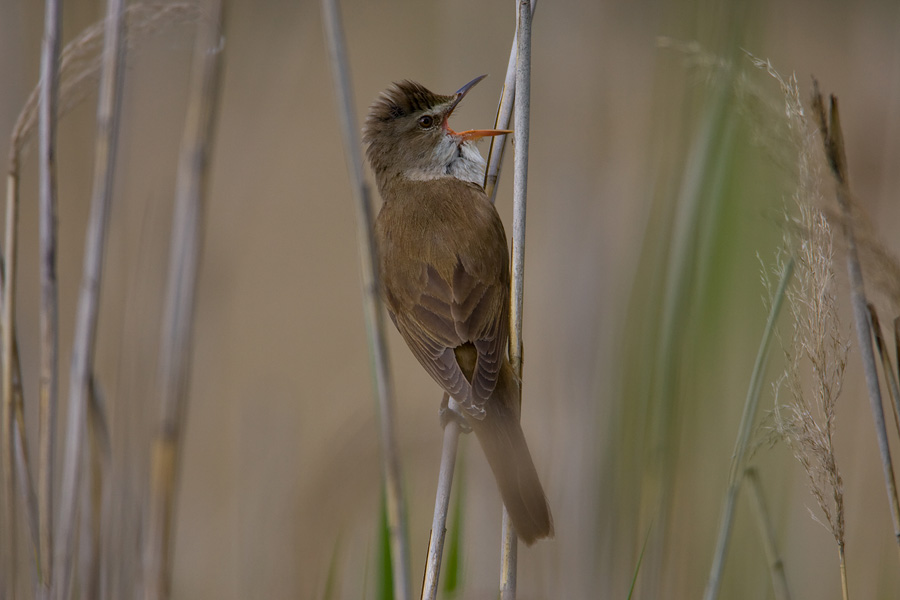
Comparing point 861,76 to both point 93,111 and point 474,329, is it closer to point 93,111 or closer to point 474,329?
point 474,329

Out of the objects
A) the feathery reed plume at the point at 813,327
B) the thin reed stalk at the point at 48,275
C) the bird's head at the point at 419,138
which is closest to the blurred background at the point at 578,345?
the feathery reed plume at the point at 813,327

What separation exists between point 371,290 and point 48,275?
2.05ft

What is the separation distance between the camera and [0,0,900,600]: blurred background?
181 cm

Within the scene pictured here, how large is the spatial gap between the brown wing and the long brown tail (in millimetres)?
121

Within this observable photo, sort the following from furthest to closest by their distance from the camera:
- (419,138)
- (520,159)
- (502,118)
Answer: (419,138) → (502,118) → (520,159)

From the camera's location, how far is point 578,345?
2.57m

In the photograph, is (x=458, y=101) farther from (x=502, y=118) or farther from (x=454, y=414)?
(x=454, y=414)

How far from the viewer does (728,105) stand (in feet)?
5.51

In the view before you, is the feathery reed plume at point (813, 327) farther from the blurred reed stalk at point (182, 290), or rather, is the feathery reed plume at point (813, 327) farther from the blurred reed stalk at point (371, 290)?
the blurred reed stalk at point (182, 290)

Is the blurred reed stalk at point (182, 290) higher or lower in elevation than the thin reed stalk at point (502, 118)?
lower

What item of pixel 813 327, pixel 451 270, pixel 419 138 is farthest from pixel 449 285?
pixel 813 327

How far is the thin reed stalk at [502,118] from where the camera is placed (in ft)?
6.59

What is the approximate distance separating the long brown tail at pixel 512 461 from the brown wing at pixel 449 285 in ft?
0.40

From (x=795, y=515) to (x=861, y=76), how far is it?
2032mm
